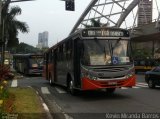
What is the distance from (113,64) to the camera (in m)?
17.9

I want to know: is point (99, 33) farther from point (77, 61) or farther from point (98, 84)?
point (98, 84)

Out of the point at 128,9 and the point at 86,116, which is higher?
the point at 128,9

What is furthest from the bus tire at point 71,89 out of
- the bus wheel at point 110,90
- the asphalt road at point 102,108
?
the bus wheel at point 110,90

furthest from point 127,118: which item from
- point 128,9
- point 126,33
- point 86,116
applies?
point 128,9

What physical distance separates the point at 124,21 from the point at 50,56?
62.1 metres

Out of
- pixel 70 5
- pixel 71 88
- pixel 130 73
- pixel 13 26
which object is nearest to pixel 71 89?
pixel 71 88

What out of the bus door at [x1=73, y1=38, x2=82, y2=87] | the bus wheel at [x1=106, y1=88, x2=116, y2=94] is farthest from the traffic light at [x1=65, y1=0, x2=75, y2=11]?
the bus door at [x1=73, y1=38, x2=82, y2=87]

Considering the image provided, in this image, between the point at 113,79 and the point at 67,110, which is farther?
the point at 113,79

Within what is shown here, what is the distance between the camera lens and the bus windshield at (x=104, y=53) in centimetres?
1791

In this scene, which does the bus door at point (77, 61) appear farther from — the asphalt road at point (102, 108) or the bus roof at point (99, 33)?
the asphalt road at point (102, 108)

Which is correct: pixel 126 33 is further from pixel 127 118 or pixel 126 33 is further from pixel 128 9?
pixel 128 9

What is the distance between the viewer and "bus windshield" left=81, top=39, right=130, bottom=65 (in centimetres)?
1791

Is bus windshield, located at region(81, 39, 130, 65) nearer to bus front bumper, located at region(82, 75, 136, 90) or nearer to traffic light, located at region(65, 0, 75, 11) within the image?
bus front bumper, located at region(82, 75, 136, 90)

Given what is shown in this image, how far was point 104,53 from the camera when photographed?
18.0 meters
